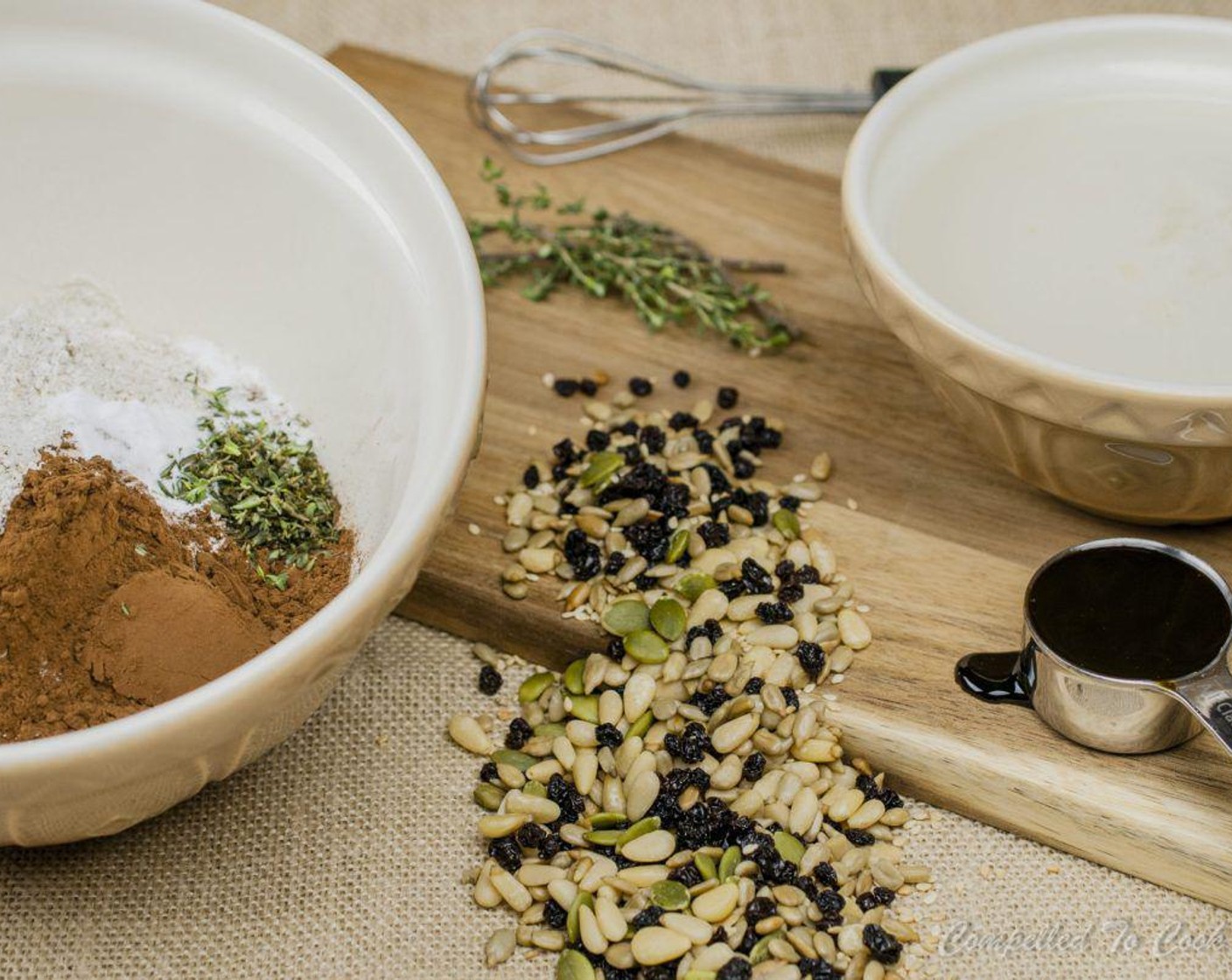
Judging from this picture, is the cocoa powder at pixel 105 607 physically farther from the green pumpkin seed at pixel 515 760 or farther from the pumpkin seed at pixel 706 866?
the pumpkin seed at pixel 706 866

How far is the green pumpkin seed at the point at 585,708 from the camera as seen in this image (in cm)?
109

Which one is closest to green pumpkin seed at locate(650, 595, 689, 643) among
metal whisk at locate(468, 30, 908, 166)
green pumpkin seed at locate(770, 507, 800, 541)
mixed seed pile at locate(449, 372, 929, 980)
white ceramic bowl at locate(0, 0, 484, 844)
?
mixed seed pile at locate(449, 372, 929, 980)

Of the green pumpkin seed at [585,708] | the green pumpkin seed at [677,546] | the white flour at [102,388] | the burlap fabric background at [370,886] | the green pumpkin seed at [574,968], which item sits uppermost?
the white flour at [102,388]

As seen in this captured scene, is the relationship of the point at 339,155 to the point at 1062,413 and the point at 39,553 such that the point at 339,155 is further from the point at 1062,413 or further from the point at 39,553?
the point at 1062,413

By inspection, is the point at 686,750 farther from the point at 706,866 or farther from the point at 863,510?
the point at 863,510

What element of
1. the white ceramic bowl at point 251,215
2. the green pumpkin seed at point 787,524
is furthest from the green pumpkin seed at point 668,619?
the white ceramic bowl at point 251,215

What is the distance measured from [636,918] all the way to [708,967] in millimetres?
60

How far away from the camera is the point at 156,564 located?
38.2 inches

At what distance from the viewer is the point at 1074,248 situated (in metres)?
1.19

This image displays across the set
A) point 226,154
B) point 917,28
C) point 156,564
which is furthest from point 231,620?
point 917,28

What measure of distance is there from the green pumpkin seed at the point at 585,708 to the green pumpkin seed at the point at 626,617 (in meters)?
0.06

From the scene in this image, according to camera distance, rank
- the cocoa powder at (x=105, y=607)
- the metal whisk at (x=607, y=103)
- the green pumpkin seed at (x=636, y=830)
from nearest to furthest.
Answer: the cocoa powder at (x=105, y=607), the green pumpkin seed at (x=636, y=830), the metal whisk at (x=607, y=103)

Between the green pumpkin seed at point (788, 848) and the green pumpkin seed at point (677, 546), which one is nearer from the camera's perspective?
the green pumpkin seed at point (788, 848)

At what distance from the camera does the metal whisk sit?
1.61 m
